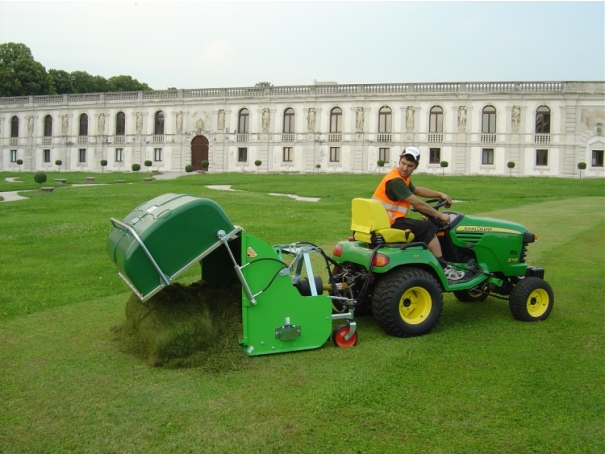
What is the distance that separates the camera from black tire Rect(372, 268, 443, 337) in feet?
21.0

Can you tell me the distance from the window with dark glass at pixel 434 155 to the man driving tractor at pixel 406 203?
4830 centimetres

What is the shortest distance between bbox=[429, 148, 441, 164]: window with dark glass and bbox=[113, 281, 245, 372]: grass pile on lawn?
49791 mm

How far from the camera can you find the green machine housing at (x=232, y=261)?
210 inches

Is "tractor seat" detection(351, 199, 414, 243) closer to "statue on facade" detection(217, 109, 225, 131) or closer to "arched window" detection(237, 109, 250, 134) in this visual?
"arched window" detection(237, 109, 250, 134)

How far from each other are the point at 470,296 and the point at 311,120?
49.8m

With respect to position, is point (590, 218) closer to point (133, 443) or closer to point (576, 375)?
point (576, 375)

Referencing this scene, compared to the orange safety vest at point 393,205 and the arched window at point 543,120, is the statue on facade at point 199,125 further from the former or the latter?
the orange safety vest at point 393,205

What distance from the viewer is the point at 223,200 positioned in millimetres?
24219

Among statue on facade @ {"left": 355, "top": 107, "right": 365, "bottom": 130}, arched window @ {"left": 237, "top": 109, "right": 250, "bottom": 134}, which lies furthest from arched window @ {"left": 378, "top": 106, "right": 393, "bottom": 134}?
arched window @ {"left": 237, "top": 109, "right": 250, "bottom": 134}

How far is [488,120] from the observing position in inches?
2095

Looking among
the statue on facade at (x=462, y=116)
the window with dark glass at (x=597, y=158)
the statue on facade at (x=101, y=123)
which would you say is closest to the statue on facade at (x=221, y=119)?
the statue on facade at (x=101, y=123)

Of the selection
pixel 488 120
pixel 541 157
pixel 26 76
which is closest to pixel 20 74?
pixel 26 76

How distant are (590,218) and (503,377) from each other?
16240mm

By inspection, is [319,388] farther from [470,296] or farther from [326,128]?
[326,128]
